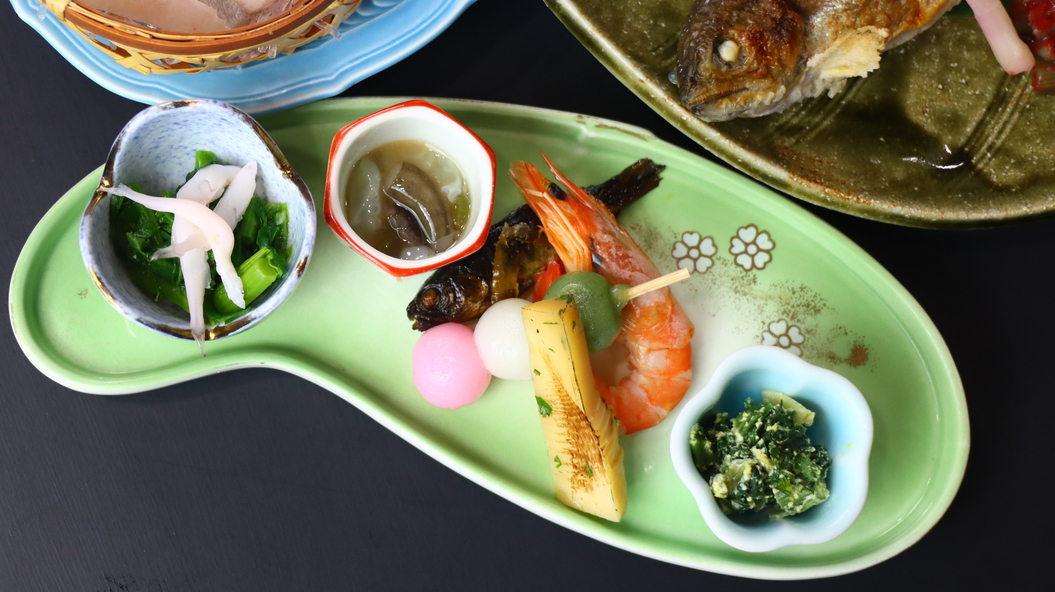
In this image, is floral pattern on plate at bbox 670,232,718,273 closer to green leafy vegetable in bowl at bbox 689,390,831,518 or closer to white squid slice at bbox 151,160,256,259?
green leafy vegetable in bowl at bbox 689,390,831,518

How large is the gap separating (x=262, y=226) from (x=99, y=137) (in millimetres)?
668

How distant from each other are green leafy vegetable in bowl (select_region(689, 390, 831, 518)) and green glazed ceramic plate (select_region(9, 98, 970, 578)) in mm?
178

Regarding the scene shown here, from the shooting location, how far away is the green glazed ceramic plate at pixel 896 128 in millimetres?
1542

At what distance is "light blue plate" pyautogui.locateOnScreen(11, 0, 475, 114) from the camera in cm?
151

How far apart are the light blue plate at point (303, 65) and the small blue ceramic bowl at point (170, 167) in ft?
0.56

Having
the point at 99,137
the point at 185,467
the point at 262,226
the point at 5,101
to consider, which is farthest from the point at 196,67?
the point at 185,467

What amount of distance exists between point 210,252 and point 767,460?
4.21 feet

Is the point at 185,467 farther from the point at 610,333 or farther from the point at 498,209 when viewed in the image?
the point at 610,333

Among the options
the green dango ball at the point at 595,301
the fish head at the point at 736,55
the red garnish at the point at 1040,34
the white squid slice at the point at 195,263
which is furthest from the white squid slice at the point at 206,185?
the red garnish at the point at 1040,34

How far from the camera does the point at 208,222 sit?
128 cm

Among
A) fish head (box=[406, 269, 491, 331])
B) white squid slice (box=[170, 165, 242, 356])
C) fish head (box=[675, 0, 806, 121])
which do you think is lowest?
fish head (box=[406, 269, 491, 331])

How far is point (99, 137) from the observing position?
1.67m

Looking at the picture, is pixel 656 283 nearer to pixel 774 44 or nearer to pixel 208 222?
pixel 774 44

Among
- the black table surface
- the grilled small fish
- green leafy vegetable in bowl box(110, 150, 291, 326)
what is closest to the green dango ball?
the grilled small fish
